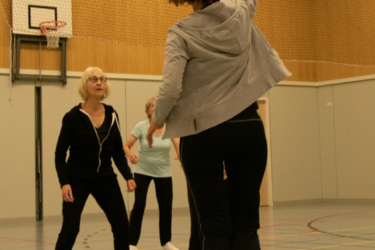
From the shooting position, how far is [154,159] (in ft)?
18.1

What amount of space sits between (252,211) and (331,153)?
11035 mm

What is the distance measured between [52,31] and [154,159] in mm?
5129

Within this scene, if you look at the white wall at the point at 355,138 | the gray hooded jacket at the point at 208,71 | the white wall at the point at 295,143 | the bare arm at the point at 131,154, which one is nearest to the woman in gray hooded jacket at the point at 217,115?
the gray hooded jacket at the point at 208,71

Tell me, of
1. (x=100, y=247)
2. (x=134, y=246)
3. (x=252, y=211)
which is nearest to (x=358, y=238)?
(x=134, y=246)

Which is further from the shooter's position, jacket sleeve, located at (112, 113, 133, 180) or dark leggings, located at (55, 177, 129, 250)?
jacket sleeve, located at (112, 113, 133, 180)

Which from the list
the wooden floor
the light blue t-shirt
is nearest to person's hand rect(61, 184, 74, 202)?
the light blue t-shirt

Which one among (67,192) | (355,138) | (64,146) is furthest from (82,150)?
(355,138)

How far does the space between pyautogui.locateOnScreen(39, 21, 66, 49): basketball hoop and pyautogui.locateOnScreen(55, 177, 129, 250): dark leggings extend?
657cm

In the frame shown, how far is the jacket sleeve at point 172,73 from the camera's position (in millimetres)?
2021

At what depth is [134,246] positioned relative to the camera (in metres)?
5.31

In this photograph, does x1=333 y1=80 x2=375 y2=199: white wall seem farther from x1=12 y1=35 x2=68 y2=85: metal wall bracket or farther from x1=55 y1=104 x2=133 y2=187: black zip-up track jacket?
x1=55 y1=104 x2=133 y2=187: black zip-up track jacket

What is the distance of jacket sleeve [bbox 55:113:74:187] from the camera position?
348 cm

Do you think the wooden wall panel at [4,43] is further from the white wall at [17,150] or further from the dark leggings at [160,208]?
the dark leggings at [160,208]

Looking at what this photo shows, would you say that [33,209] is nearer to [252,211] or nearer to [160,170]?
[160,170]
